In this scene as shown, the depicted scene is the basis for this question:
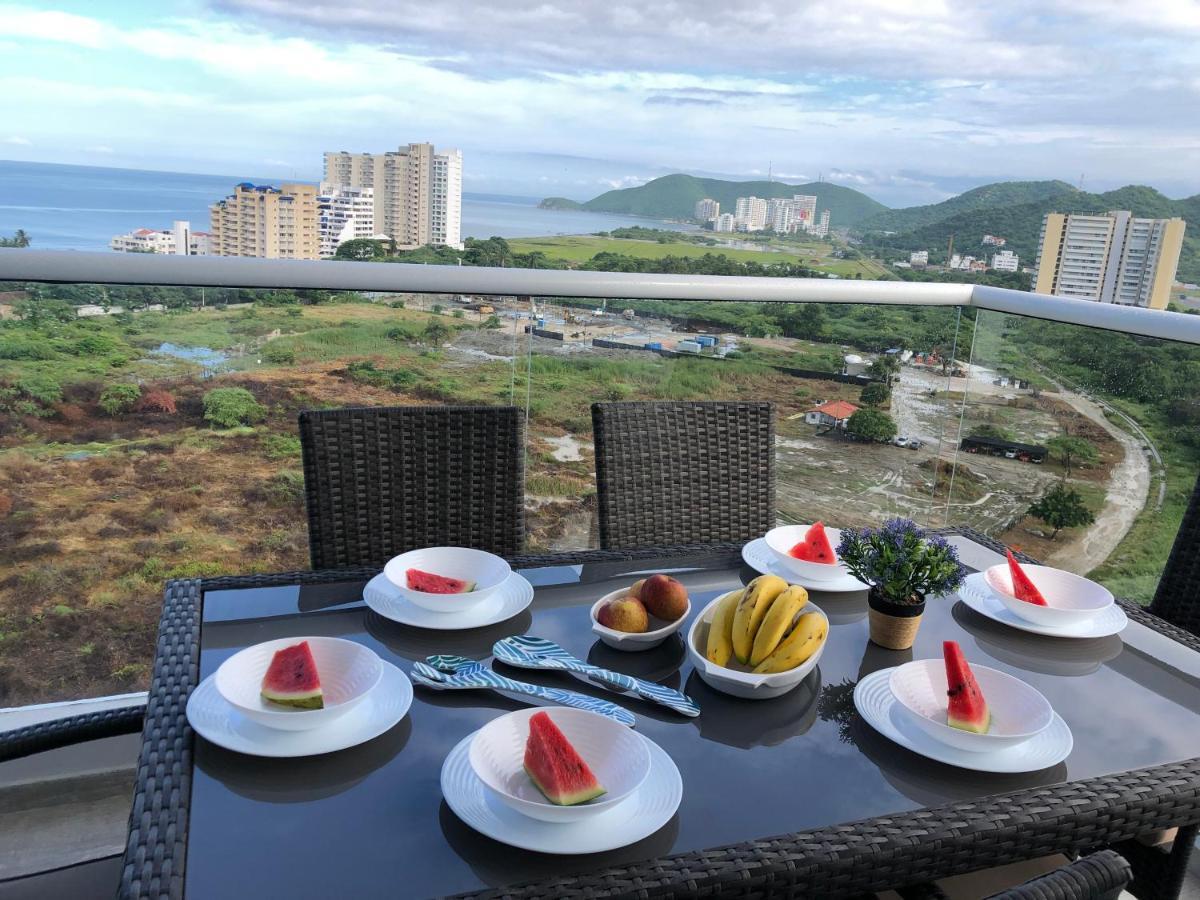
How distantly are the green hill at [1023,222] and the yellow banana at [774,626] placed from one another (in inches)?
170

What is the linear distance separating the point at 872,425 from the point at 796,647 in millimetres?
2834

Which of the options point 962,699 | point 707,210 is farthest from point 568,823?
point 707,210

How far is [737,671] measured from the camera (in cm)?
123

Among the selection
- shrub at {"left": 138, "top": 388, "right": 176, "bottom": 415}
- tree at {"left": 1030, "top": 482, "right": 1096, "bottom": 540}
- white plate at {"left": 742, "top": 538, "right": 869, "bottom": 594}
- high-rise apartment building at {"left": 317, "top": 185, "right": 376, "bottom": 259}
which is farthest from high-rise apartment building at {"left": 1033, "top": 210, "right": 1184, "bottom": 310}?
high-rise apartment building at {"left": 317, "top": 185, "right": 376, "bottom": 259}

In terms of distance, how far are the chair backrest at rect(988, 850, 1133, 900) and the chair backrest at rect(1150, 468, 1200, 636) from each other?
1404 mm

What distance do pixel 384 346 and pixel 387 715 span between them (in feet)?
6.93

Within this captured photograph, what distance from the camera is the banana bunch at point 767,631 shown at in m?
1.24

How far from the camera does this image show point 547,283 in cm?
290

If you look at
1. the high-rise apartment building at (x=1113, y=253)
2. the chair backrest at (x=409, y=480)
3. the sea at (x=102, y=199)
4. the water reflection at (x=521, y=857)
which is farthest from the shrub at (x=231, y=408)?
the sea at (x=102, y=199)

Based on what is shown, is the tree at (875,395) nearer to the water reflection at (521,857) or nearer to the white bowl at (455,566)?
the white bowl at (455,566)

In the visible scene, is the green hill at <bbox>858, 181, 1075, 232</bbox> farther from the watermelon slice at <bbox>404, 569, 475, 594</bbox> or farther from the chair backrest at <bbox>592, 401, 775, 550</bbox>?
the watermelon slice at <bbox>404, 569, 475, 594</bbox>

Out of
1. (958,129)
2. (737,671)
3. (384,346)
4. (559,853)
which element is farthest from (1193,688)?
(958,129)

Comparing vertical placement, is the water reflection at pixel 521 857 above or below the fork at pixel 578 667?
below

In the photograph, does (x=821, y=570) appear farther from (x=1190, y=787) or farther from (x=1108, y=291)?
(x=1108, y=291)
